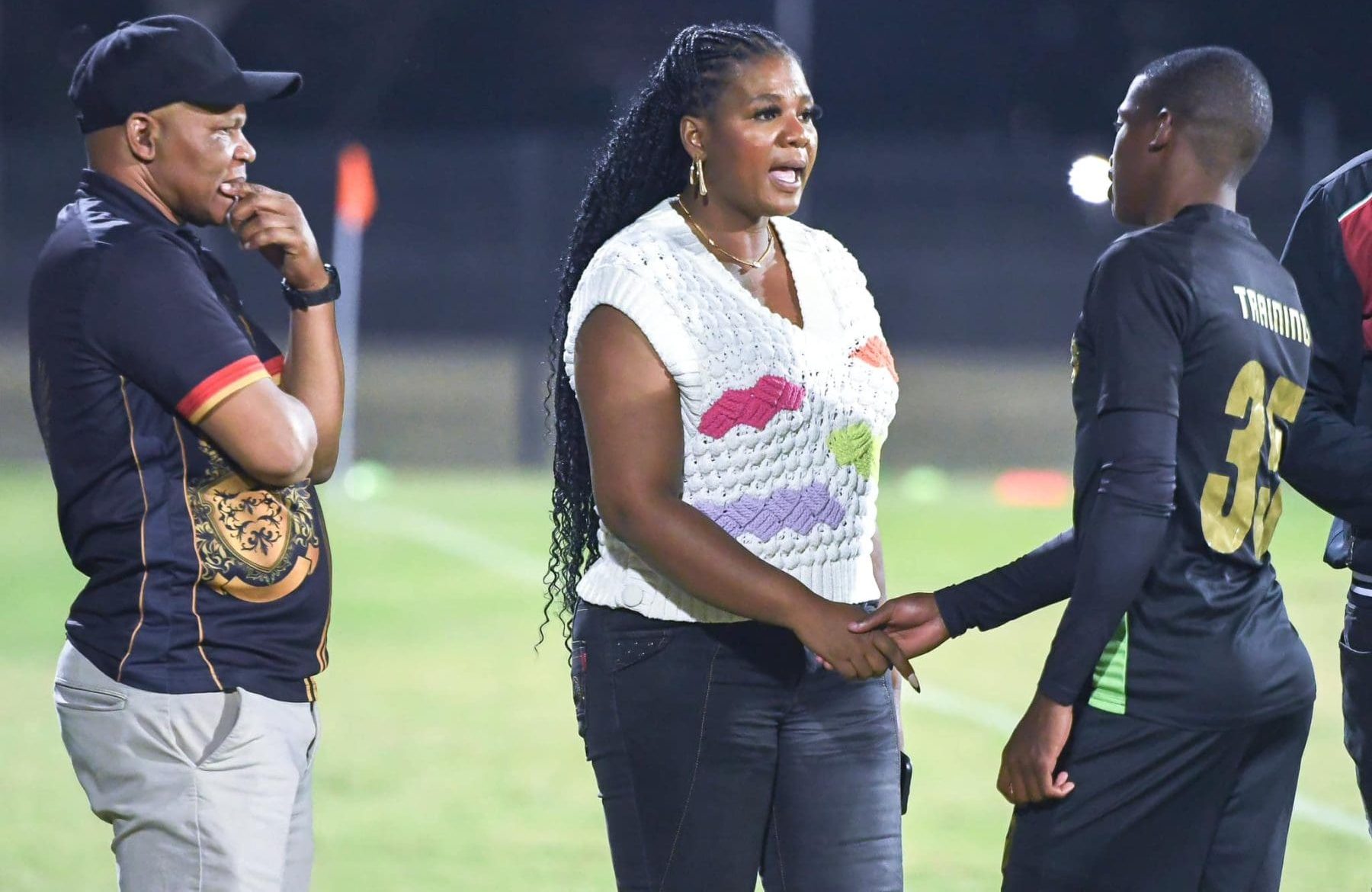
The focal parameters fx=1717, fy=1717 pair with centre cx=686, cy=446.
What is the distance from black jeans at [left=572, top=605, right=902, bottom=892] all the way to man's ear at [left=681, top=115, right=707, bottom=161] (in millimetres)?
805

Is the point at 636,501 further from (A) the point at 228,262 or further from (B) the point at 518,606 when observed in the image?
(A) the point at 228,262

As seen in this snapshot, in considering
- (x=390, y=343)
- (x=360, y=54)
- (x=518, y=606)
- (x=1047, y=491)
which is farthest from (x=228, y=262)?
(x=518, y=606)

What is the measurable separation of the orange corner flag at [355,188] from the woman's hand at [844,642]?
1369 centimetres

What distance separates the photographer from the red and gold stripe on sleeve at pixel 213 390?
2.46 meters

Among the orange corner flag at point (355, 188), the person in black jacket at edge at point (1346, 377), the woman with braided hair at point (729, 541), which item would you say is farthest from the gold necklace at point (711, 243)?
the orange corner flag at point (355, 188)

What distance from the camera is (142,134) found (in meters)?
2.62

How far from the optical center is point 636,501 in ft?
8.77

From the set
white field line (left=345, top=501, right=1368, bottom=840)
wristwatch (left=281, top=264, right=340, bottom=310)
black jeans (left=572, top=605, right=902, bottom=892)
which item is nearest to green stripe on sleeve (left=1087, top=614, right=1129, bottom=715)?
black jeans (left=572, top=605, right=902, bottom=892)

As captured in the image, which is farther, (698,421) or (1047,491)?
(1047,491)

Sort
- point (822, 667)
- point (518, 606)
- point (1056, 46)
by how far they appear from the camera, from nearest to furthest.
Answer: point (822, 667)
point (518, 606)
point (1056, 46)

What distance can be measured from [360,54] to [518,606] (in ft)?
43.5

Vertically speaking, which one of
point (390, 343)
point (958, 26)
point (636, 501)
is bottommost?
point (636, 501)

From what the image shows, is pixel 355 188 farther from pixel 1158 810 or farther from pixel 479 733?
pixel 1158 810

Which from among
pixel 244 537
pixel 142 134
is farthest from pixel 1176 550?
pixel 142 134
